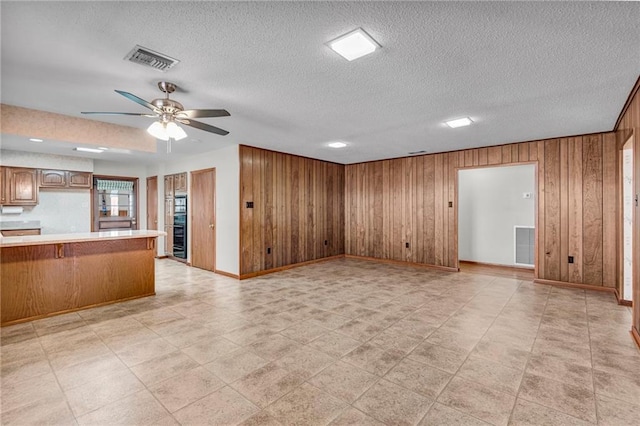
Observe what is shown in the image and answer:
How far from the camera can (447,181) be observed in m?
6.36

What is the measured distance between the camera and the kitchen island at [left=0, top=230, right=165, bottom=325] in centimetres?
346


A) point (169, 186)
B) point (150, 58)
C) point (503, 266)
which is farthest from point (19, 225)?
point (503, 266)

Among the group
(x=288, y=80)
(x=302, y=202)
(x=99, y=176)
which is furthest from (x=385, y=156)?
(x=99, y=176)

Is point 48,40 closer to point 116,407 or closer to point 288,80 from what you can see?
point 288,80

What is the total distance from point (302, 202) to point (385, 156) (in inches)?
87.7

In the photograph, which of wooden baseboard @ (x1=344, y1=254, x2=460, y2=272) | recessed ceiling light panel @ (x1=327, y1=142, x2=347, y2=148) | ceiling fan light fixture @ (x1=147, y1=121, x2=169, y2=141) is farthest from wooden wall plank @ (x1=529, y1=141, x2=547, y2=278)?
ceiling fan light fixture @ (x1=147, y1=121, x2=169, y2=141)

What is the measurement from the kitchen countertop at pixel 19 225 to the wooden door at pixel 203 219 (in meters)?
3.24

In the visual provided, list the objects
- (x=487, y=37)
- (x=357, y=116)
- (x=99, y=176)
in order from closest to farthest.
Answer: (x=487, y=37) < (x=357, y=116) < (x=99, y=176)

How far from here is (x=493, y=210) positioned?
6.93 m

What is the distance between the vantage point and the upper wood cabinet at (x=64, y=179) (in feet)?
21.0

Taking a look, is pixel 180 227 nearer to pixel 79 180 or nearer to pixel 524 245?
pixel 79 180

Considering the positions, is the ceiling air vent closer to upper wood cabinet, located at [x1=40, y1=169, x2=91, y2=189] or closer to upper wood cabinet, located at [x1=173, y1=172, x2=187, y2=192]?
upper wood cabinet, located at [x1=173, y1=172, x2=187, y2=192]

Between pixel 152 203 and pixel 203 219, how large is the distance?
2.75 metres

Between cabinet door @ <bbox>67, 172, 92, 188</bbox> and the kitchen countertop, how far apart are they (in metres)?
1.04
